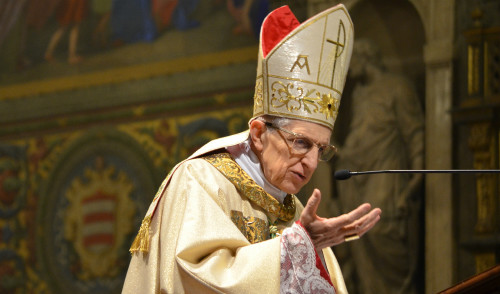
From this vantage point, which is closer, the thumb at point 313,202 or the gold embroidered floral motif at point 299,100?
the thumb at point 313,202

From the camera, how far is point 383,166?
6219 millimetres

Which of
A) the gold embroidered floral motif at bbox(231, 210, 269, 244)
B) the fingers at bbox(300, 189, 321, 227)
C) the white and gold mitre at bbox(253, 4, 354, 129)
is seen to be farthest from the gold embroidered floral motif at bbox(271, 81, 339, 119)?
the fingers at bbox(300, 189, 321, 227)

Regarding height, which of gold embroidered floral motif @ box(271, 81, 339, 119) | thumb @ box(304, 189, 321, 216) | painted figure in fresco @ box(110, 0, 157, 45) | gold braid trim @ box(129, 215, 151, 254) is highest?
painted figure in fresco @ box(110, 0, 157, 45)

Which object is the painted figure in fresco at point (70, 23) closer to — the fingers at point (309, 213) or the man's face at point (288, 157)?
the man's face at point (288, 157)

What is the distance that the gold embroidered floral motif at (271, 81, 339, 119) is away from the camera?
3527 millimetres

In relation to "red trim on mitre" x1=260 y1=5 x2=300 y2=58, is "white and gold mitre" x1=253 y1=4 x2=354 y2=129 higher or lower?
lower

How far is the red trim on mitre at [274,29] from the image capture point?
3.67 m

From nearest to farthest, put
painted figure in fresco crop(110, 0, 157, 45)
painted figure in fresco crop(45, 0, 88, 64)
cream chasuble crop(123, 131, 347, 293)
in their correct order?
cream chasuble crop(123, 131, 347, 293) → painted figure in fresco crop(110, 0, 157, 45) → painted figure in fresco crop(45, 0, 88, 64)

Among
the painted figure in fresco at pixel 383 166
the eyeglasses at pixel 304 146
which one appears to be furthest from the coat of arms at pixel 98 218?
the eyeglasses at pixel 304 146

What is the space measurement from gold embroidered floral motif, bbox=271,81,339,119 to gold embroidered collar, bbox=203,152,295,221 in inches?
12.1

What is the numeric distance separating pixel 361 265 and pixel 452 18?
6.17 ft

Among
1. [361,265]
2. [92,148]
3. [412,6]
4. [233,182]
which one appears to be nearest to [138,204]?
[92,148]

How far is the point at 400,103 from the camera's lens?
622 centimetres

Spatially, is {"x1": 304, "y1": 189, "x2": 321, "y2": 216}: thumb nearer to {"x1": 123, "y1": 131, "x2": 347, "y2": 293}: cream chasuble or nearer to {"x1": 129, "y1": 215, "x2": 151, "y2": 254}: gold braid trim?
{"x1": 123, "y1": 131, "x2": 347, "y2": 293}: cream chasuble
